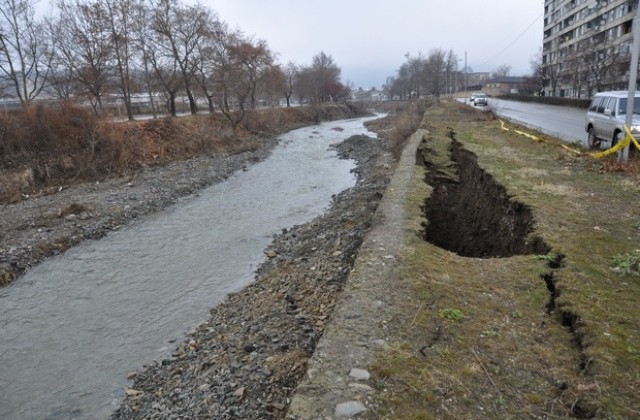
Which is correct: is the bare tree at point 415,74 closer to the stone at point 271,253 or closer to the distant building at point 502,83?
the distant building at point 502,83

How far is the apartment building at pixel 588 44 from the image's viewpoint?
57.1m

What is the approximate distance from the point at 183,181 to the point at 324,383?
18879 mm

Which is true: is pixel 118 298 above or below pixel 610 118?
below

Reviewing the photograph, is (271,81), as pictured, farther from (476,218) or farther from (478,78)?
(478,78)

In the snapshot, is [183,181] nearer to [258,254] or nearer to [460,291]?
[258,254]

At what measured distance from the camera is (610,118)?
47.8 feet

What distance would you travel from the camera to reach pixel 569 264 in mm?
6047

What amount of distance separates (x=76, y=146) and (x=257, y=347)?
68.6 ft

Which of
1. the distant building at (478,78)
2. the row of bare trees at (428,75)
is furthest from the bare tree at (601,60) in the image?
the distant building at (478,78)

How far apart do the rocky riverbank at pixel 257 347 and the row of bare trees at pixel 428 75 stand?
9883cm

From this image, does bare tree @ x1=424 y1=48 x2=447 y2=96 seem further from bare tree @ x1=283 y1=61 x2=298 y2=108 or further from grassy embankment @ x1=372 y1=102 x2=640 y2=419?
grassy embankment @ x1=372 y1=102 x2=640 y2=419

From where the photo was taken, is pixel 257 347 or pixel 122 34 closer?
pixel 257 347

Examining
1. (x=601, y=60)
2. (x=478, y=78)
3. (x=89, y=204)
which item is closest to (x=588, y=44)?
(x=601, y=60)

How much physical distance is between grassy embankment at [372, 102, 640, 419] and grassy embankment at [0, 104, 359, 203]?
18543mm
